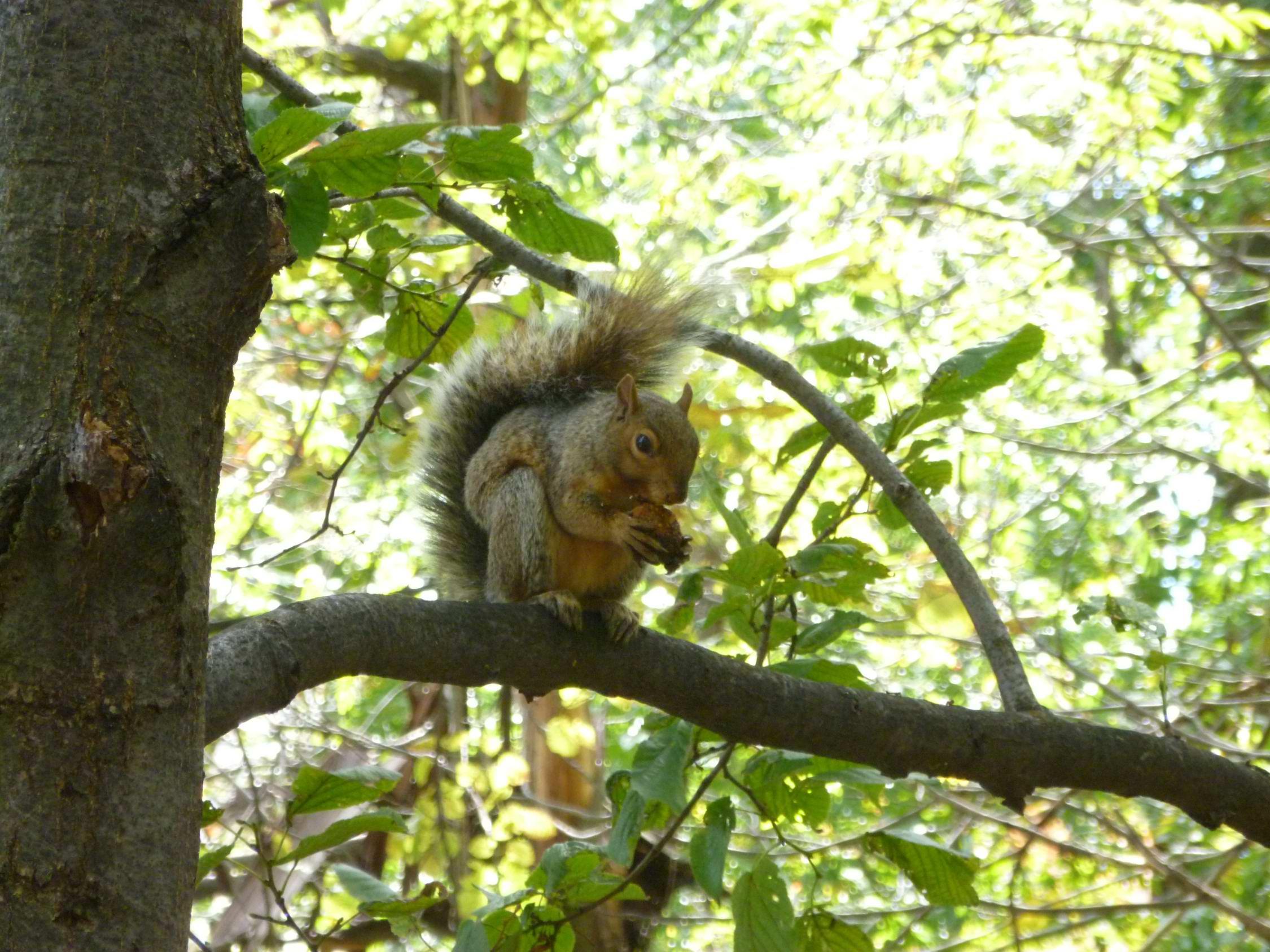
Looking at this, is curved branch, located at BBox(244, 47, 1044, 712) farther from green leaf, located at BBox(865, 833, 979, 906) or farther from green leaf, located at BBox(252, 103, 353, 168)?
green leaf, located at BBox(252, 103, 353, 168)

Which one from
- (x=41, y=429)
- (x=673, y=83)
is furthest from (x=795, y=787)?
(x=673, y=83)

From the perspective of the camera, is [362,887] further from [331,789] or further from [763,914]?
[763,914]

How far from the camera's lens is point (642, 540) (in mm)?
1951

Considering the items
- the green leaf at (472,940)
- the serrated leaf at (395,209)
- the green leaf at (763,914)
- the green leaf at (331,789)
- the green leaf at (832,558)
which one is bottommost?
the green leaf at (472,940)

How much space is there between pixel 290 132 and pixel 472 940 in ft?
2.90

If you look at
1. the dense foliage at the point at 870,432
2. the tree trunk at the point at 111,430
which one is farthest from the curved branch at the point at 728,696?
the dense foliage at the point at 870,432

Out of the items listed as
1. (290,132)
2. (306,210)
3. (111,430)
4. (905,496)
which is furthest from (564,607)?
(111,430)

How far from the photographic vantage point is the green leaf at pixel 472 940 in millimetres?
1348

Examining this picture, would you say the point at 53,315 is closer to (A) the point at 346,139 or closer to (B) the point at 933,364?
(A) the point at 346,139

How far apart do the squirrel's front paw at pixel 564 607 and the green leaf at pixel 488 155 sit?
66 cm

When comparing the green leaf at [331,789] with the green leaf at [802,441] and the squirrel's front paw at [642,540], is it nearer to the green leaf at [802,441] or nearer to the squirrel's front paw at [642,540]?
the squirrel's front paw at [642,540]

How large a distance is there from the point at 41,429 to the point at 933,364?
424cm

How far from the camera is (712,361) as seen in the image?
4852mm

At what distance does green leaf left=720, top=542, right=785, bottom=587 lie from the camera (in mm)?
1624
